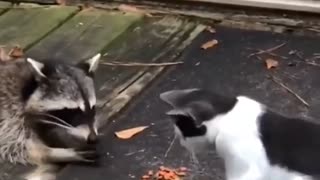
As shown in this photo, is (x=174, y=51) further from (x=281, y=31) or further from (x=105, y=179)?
(x=105, y=179)

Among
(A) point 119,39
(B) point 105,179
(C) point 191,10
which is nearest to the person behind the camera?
(B) point 105,179

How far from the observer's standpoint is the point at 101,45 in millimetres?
4387

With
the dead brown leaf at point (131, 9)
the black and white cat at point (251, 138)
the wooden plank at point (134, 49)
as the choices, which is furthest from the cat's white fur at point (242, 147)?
the dead brown leaf at point (131, 9)

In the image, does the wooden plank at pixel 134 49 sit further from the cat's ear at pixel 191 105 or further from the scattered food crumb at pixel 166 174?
the cat's ear at pixel 191 105

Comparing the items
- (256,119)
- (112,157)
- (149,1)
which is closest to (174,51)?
(149,1)

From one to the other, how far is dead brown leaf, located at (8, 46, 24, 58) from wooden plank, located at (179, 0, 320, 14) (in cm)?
103

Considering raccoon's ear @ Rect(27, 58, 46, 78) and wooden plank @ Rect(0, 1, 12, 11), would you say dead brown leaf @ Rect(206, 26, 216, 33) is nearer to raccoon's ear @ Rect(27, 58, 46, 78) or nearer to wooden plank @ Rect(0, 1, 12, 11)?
wooden plank @ Rect(0, 1, 12, 11)

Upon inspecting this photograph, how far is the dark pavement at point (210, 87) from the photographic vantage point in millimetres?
3367

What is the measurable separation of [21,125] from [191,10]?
1.57 metres

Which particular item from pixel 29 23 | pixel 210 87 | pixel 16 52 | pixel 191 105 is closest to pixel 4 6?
pixel 29 23

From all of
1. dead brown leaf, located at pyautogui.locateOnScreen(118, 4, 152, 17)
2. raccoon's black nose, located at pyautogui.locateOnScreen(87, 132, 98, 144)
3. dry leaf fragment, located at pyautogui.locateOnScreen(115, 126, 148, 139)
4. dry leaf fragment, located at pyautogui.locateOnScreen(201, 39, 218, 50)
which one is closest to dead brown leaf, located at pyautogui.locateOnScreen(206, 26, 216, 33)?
dry leaf fragment, located at pyautogui.locateOnScreen(201, 39, 218, 50)

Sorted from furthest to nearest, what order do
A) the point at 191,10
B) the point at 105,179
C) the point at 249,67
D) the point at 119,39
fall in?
the point at 191,10
the point at 119,39
the point at 249,67
the point at 105,179

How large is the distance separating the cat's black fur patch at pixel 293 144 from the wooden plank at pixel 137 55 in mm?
1112

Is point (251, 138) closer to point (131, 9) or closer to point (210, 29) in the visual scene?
point (210, 29)
